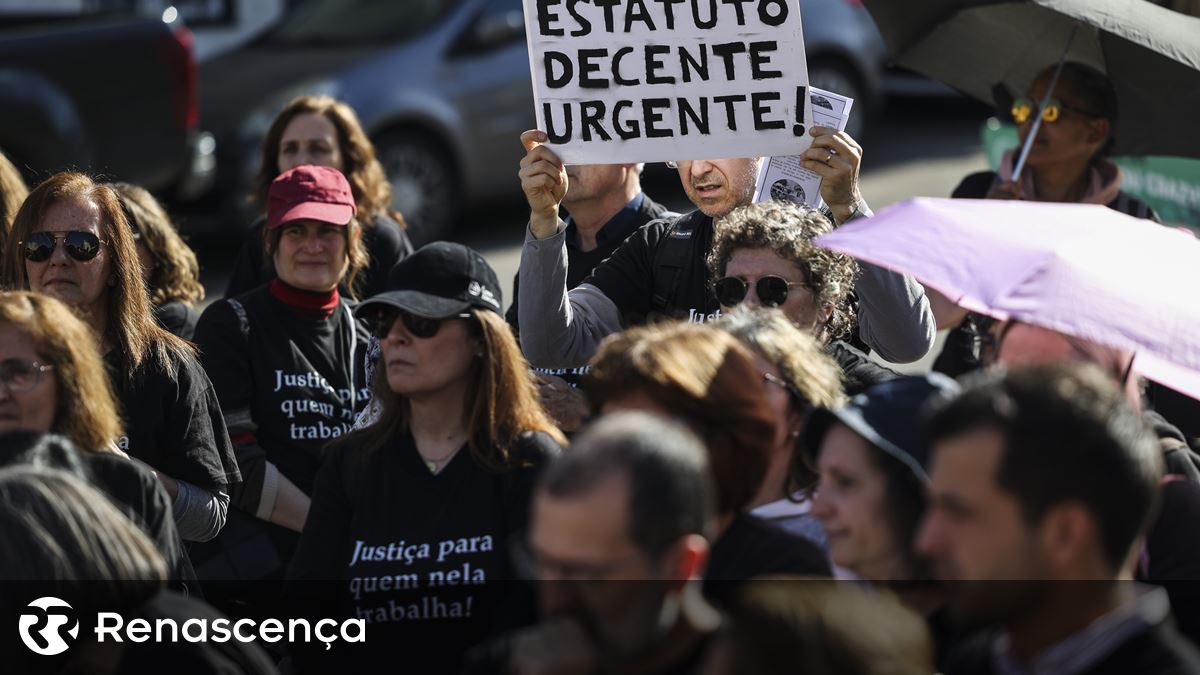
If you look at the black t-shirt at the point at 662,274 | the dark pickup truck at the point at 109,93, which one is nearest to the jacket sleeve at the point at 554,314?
the black t-shirt at the point at 662,274

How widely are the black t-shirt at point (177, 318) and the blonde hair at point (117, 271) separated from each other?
537 mm

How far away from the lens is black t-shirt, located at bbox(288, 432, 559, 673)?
13.0 ft

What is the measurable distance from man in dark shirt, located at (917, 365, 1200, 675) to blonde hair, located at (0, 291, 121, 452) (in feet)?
6.59

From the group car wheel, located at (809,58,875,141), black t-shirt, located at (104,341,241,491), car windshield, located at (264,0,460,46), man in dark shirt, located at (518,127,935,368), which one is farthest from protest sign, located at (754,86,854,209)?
car wheel, located at (809,58,875,141)

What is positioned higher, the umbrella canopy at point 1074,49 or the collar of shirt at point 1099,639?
the umbrella canopy at point 1074,49

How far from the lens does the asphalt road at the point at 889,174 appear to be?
11375mm

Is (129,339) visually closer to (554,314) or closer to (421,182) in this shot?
(554,314)

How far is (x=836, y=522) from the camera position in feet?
10.8

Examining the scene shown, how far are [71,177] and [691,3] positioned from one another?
6.13ft

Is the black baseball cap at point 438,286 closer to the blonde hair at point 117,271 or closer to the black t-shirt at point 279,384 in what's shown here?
the blonde hair at point 117,271

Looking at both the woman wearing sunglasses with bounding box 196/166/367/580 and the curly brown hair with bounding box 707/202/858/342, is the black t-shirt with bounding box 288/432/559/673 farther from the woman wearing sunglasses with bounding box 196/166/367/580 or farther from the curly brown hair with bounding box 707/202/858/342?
the woman wearing sunglasses with bounding box 196/166/367/580

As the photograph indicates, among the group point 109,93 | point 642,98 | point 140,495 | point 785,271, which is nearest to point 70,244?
point 140,495

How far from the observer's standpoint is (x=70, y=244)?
4.78 m

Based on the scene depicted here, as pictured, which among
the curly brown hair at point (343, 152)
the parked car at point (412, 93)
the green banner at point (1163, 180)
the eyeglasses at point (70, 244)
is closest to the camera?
the eyeglasses at point (70, 244)
